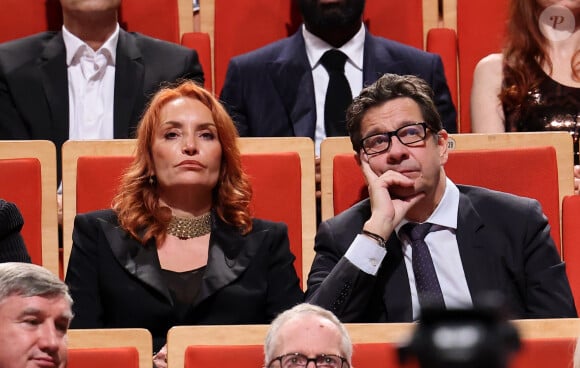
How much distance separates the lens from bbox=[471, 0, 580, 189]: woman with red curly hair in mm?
958

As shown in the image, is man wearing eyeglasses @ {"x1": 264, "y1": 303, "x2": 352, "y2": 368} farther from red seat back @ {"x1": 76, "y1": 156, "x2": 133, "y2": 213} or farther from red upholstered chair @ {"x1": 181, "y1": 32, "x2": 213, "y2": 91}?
red upholstered chair @ {"x1": 181, "y1": 32, "x2": 213, "y2": 91}

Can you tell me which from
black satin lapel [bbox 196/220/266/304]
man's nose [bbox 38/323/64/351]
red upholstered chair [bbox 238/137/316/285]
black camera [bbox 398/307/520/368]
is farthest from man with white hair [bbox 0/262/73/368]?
black camera [bbox 398/307/520/368]

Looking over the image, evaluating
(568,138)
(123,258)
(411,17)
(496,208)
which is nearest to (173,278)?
(123,258)

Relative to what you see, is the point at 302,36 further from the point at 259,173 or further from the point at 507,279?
the point at 507,279

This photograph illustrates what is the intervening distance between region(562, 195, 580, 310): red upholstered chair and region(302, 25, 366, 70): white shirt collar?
1.04 feet

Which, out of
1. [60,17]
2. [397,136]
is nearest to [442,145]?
[397,136]

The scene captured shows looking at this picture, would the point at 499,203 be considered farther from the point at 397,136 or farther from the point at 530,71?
the point at 530,71

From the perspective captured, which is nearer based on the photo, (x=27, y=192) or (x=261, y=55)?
(x=27, y=192)

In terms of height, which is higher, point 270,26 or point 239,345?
point 270,26

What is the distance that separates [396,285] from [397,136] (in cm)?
11

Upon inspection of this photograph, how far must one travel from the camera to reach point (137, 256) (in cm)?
73

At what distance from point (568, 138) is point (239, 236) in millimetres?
310

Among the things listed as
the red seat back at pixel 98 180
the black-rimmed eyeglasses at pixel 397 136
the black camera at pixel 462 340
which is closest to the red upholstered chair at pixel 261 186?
the red seat back at pixel 98 180

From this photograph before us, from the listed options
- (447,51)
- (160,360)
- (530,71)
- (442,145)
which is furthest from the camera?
(447,51)
